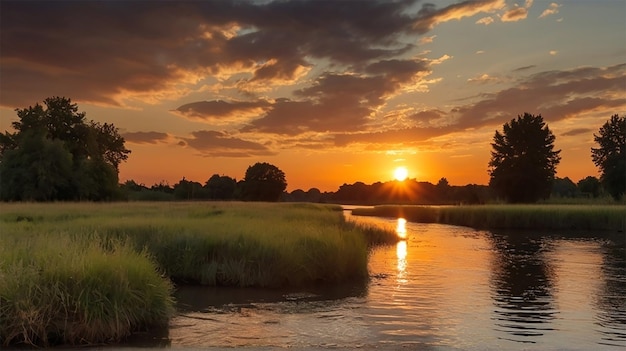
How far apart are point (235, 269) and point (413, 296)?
542 cm

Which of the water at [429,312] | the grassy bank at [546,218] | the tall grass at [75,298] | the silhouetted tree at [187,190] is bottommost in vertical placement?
the water at [429,312]

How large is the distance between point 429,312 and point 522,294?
4741 millimetres

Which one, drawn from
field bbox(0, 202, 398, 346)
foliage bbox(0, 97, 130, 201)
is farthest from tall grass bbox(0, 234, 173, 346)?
foliage bbox(0, 97, 130, 201)

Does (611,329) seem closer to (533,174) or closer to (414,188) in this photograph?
(533,174)

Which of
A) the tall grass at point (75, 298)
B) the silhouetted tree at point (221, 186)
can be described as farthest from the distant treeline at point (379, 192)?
the tall grass at point (75, 298)

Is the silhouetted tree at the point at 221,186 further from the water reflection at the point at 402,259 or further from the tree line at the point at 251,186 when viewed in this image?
the water reflection at the point at 402,259

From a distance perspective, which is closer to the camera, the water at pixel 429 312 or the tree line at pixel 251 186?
the water at pixel 429 312

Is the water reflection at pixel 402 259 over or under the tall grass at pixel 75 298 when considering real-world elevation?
under

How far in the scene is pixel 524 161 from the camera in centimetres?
8456

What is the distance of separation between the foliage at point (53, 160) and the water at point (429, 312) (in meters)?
48.4

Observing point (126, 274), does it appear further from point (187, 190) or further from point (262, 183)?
point (262, 183)

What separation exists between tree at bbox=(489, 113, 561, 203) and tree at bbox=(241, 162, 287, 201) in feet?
183

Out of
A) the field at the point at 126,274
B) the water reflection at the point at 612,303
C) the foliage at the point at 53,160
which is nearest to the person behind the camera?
the field at the point at 126,274

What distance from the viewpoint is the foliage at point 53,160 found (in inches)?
2304
